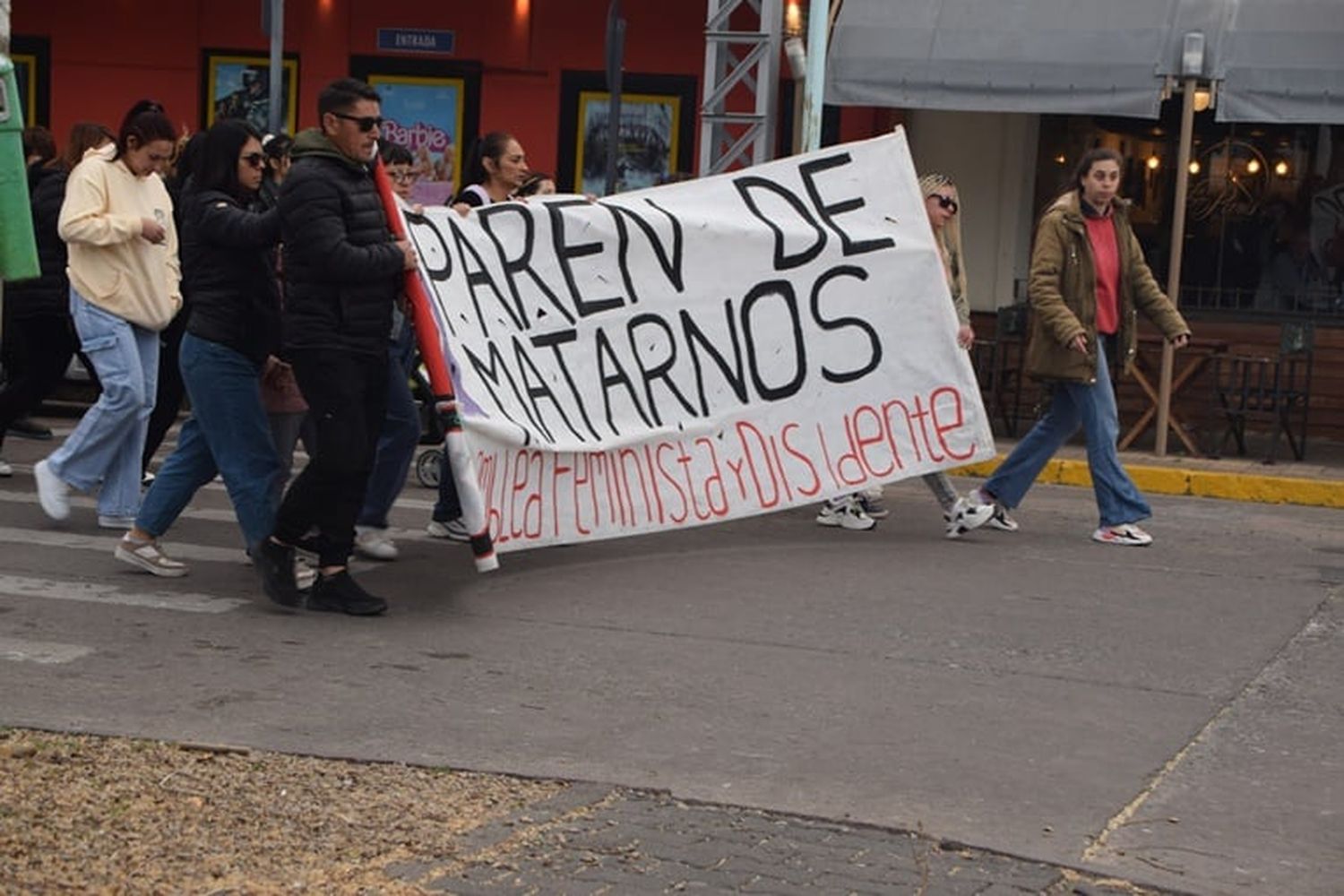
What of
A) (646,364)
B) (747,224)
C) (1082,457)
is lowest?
(1082,457)

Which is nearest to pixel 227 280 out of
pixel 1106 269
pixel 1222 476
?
pixel 1106 269

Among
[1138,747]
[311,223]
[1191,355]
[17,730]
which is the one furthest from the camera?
[1191,355]

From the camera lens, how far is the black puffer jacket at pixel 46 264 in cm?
1169

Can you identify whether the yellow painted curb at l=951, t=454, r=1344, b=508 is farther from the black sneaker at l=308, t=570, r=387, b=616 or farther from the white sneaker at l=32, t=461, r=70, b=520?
the black sneaker at l=308, t=570, r=387, b=616

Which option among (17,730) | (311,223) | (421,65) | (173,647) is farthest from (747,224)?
(421,65)

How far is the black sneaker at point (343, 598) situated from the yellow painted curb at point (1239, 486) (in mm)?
6199

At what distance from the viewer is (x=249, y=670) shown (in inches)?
288

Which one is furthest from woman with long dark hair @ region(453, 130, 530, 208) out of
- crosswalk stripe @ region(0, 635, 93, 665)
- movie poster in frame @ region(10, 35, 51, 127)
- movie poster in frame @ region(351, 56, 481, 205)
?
movie poster in frame @ region(10, 35, 51, 127)

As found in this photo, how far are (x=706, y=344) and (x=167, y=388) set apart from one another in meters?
2.84

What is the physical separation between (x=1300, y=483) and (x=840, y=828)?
8.88 m

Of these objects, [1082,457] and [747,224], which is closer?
[747,224]

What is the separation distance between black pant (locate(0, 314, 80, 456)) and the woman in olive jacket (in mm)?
4823

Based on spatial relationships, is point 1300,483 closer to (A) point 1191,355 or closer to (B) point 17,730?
(A) point 1191,355

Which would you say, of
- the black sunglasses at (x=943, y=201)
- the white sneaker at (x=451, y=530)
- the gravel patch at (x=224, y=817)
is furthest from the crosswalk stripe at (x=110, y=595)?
the black sunglasses at (x=943, y=201)
